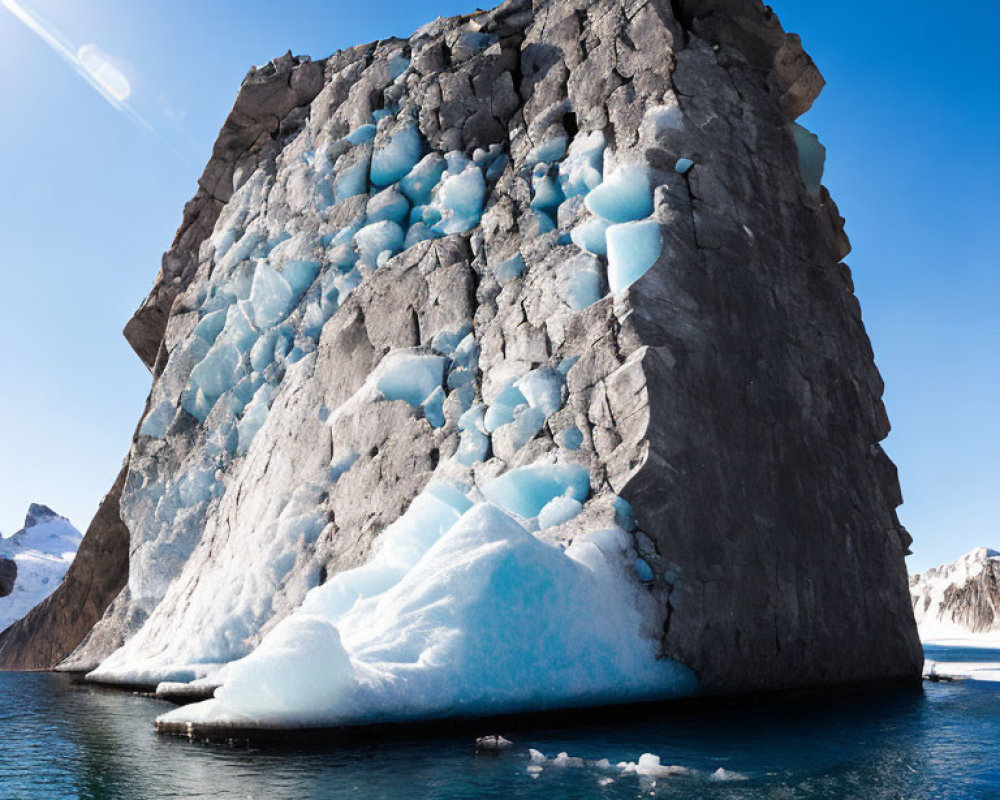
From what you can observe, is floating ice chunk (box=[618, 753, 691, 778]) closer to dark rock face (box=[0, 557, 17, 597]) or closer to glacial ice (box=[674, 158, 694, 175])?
glacial ice (box=[674, 158, 694, 175])

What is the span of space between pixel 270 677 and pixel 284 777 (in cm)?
97

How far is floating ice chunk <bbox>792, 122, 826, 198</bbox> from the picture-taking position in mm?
13375

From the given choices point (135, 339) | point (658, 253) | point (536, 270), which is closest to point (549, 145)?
point (536, 270)

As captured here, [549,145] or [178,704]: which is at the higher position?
[549,145]

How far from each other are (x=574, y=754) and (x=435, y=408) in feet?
20.7

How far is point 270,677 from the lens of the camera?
239 inches

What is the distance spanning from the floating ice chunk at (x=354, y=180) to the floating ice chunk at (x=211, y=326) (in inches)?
156

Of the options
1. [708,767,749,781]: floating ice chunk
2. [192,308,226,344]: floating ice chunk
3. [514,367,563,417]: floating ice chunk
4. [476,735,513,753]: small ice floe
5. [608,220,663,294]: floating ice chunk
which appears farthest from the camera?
[192,308,226,344]: floating ice chunk

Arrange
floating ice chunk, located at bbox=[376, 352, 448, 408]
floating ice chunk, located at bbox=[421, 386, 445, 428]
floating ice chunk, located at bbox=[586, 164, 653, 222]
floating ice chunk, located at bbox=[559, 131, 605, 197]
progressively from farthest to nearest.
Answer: floating ice chunk, located at bbox=[376, 352, 448, 408] < floating ice chunk, located at bbox=[559, 131, 605, 197] < floating ice chunk, located at bbox=[421, 386, 445, 428] < floating ice chunk, located at bbox=[586, 164, 653, 222]

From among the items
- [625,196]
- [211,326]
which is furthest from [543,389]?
[211,326]

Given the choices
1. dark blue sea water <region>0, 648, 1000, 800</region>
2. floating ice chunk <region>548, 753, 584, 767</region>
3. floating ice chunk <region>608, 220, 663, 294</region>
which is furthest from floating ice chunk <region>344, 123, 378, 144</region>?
floating ice chunk <region>548, 753, 584, 767</region>

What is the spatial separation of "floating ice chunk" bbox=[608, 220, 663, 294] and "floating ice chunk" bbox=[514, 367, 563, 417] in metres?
1.30

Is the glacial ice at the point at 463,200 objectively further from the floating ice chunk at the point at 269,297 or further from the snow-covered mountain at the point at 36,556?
the snow-covered mountain at the point at 36,556

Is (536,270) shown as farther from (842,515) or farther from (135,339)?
(135,339)
